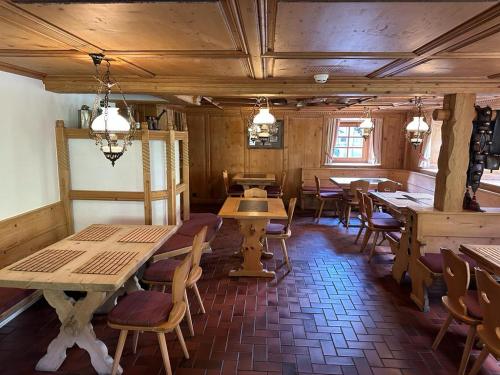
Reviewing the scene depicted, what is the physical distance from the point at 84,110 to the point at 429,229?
3.92 metres

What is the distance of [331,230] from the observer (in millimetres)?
5836

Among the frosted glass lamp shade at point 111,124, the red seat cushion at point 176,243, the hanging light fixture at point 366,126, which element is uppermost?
the hanging light fixture at point 366,126

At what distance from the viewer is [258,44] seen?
1986 mm

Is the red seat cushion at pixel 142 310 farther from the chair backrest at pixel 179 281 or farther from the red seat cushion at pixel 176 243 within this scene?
the red seat cushion at pixel 176 243

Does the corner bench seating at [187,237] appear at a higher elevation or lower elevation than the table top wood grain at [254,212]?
lower

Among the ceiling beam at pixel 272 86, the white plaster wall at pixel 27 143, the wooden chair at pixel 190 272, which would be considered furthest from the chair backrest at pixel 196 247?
the white plaster wall at pixel 27 143

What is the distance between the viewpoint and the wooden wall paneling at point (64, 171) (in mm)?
3533

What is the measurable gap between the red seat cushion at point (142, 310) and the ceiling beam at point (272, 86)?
2.08 m

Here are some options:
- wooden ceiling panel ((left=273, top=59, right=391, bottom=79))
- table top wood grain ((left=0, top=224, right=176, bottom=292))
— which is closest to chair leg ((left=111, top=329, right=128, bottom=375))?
table top wood grain ((left=0, top=224, right=176, bottom=292))

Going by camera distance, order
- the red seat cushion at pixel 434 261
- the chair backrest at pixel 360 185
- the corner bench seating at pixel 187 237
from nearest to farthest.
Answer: the red seat cushion at pixel 434 261 → the corner bench seating at pixel 187 237 → the chair backrest at pixel 360 185

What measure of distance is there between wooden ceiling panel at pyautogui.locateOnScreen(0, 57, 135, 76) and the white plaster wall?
0.23 meters

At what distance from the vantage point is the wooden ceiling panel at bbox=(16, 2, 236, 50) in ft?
4.72

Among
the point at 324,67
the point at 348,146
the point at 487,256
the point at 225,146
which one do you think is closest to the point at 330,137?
→ the point at 348,146

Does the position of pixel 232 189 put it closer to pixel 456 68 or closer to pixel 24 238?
pixel 24 238
